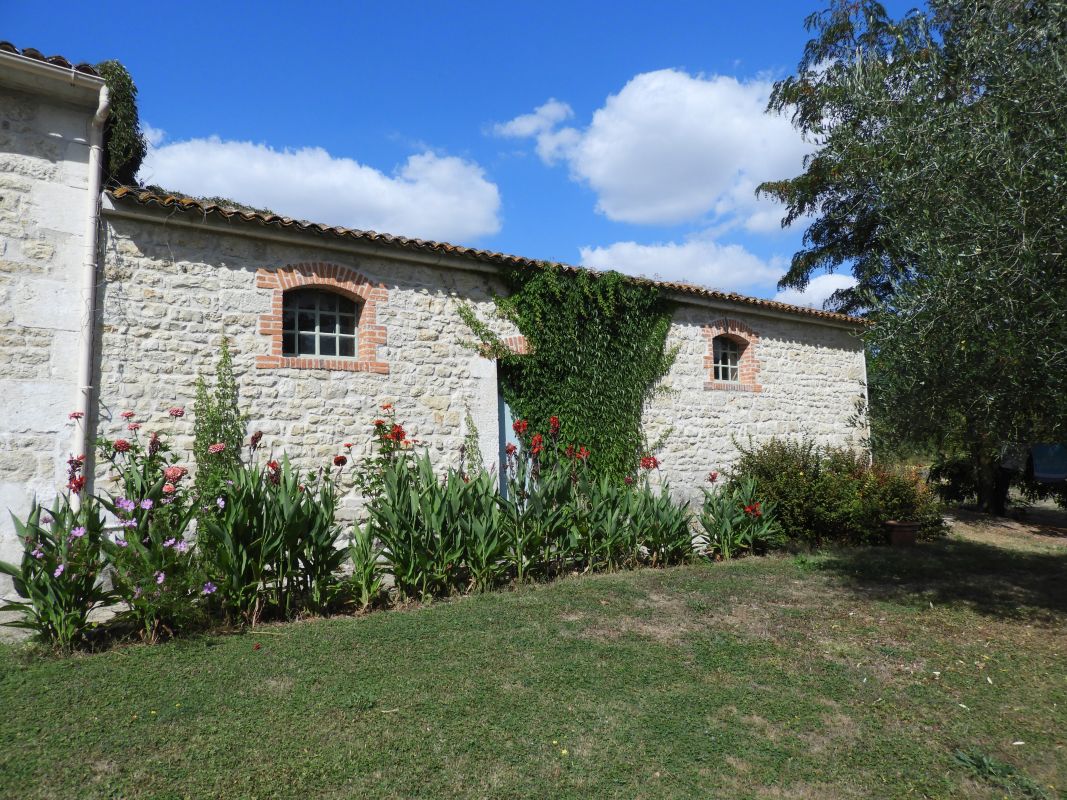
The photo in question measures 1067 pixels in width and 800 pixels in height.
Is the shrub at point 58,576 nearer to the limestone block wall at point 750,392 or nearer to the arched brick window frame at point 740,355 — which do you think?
the limestone block wall at point 750,392

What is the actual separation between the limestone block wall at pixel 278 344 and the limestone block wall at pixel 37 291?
0.29 metres

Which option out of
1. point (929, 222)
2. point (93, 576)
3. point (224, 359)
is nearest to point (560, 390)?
point (224, 359)

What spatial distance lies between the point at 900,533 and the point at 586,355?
4965mm

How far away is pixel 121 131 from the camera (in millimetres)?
6590

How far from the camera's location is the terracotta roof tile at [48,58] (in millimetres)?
5781

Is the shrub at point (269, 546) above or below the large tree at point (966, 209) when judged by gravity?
below

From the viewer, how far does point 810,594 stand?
249 inches

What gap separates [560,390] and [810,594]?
3834 mm

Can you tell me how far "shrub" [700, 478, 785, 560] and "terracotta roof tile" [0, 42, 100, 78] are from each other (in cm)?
771

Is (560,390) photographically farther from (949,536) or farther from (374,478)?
(949,536)

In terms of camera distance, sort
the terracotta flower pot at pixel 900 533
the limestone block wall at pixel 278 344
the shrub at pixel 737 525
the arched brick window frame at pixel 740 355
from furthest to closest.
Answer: the arched brick window frame at pixel 740 355 → the terracotta flower pot at pixel 900 533 → the shrub at pixel 737 525 → the limestone block wall at pixel 278 344

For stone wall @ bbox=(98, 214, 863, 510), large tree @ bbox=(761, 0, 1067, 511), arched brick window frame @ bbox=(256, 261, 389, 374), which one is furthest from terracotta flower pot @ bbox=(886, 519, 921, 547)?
arched brick window frame @ bbox=(256, 261, 389, 374)

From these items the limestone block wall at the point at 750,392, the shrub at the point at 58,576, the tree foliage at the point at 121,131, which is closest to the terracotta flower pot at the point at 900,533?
the limestone block wall at the point at 750,392

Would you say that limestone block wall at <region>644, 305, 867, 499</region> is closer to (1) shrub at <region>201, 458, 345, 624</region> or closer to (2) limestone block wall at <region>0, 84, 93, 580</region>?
→ (1) shrub at <region>201, 458, 345, 624</region>
